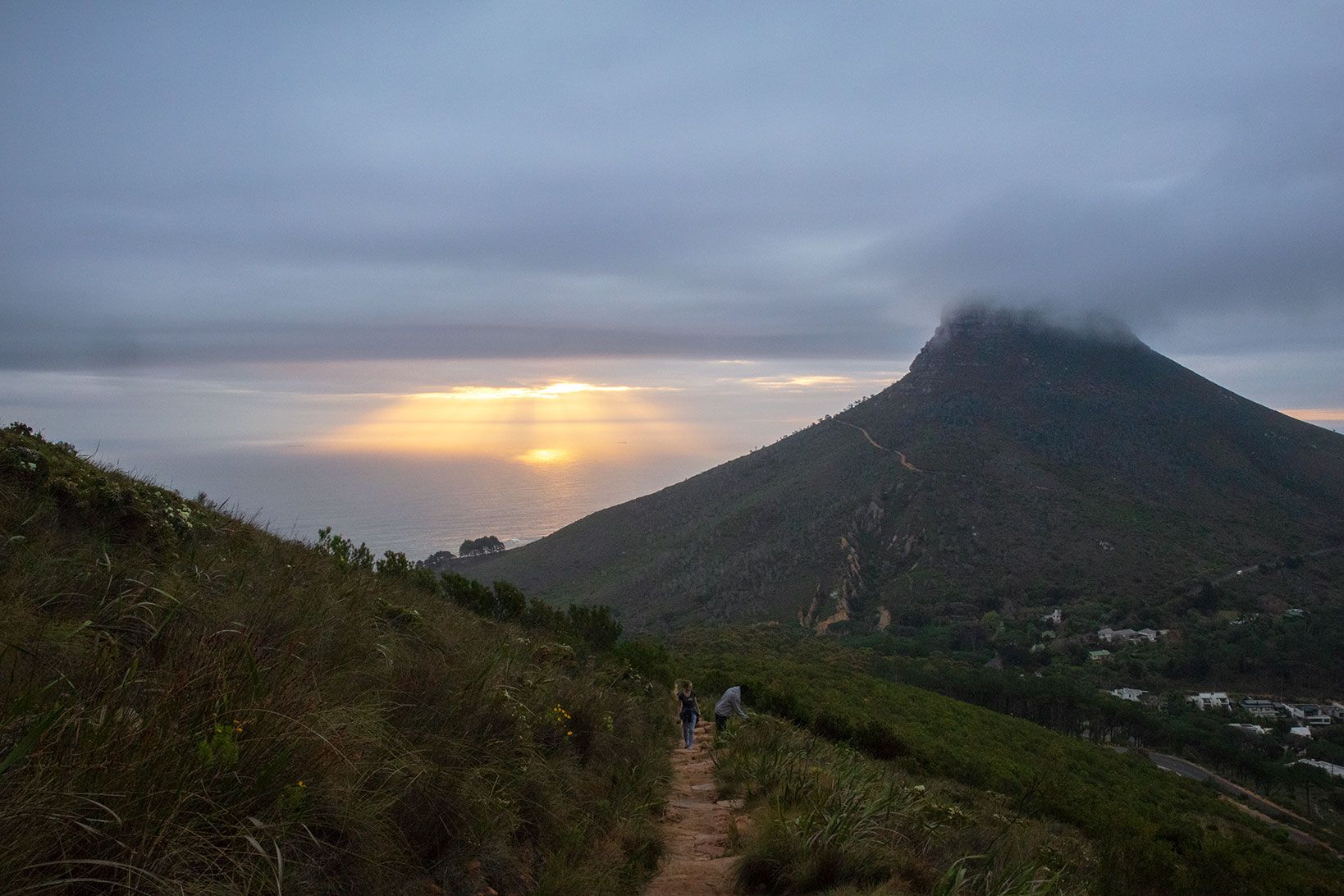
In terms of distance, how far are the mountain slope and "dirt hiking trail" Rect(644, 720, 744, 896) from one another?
3857 centimetres

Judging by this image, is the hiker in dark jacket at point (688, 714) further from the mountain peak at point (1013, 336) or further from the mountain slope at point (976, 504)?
the mountain peak at point (1013, 336)

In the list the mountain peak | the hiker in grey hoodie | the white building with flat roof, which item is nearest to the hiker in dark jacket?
the hiker in grey hoodie

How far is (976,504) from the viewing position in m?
60.8

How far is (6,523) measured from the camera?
5.10 metres

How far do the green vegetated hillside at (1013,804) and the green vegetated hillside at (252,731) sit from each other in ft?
5.73

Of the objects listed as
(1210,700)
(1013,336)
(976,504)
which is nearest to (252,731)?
(1210,700)

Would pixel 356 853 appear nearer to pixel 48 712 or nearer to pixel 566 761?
pixel 48 712

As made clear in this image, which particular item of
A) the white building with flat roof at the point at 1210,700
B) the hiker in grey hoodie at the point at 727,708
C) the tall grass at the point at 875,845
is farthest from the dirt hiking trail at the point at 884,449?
the tall grass at the point at 875,845

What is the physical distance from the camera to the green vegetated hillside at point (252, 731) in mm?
2559

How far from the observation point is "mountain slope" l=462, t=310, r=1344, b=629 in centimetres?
5359

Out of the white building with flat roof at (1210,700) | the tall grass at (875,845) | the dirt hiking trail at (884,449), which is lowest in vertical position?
the white building with flat roof at (1210,700)

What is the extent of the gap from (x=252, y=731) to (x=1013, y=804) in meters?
11.8

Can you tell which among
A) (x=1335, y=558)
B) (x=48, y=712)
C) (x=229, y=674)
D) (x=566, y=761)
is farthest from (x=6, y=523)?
(x=1335, y=558)

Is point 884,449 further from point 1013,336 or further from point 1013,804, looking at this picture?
point 1013,804
